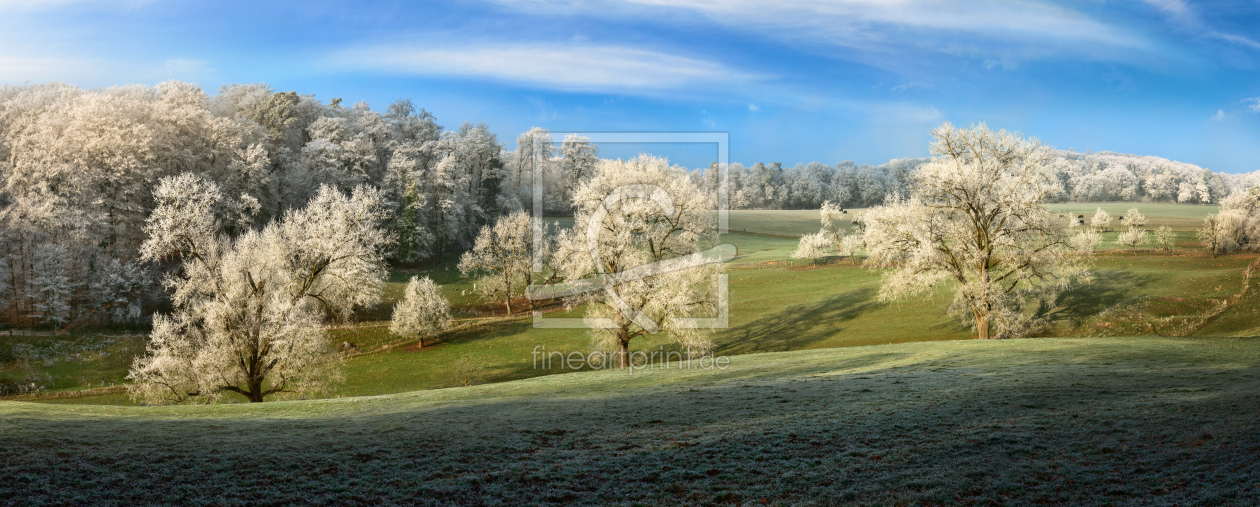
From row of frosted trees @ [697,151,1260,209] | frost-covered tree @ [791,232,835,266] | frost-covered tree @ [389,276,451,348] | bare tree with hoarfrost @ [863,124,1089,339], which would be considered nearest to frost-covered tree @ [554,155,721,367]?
bare tree with hoarfrost @ [863,124,1089,339]

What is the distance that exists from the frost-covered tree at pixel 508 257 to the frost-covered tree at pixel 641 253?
22.1 m

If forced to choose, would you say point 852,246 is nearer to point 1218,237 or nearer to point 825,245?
point 825,245

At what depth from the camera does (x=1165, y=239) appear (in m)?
56.2

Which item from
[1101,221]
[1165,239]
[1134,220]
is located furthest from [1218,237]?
[1101,221]

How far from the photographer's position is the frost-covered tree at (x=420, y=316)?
50094mm

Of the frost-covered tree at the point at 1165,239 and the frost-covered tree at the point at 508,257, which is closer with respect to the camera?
the frost-covered tree at the point at 1165,239

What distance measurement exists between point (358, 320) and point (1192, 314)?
60360mm

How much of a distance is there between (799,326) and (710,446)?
35981 mm

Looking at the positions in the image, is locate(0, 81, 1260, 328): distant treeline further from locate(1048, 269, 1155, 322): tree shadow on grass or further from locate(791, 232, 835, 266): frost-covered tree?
locate(1048, 269, 1155, 322): tree shadow on grass

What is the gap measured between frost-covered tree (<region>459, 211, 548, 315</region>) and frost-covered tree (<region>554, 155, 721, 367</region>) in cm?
2207

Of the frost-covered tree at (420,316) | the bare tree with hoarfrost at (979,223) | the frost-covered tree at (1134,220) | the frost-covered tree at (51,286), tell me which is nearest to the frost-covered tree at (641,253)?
the bare tree with hoarfrost at (979,223)

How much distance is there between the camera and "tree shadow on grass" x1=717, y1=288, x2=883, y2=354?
147 ft

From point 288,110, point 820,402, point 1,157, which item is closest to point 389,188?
point 288,110

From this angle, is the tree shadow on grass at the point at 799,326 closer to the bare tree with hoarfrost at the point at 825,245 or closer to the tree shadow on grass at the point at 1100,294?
the tree shadow on grass at the point at 1100,294
